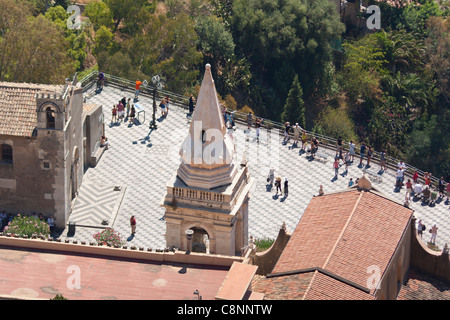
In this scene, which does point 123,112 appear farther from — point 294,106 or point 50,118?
point 294,106

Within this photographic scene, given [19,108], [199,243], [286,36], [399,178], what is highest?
[286,36]

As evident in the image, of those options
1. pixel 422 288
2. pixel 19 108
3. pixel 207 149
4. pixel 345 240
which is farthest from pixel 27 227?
pixel 422 288

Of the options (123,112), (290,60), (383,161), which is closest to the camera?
(383,161)

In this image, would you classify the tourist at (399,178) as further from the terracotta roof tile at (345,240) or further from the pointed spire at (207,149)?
the pointed spire at (207,149)

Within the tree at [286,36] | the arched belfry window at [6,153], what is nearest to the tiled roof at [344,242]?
the arched belfry window at [6,153]

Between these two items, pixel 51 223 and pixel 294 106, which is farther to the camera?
pixel 294 106

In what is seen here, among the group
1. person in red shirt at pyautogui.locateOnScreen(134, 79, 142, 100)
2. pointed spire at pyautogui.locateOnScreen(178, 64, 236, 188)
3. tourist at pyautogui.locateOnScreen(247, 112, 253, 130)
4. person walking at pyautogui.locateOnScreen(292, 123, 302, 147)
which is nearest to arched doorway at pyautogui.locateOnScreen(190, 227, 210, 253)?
pointed spire at pyautogui.locateOnScreen(178, 64, 236, 188)
